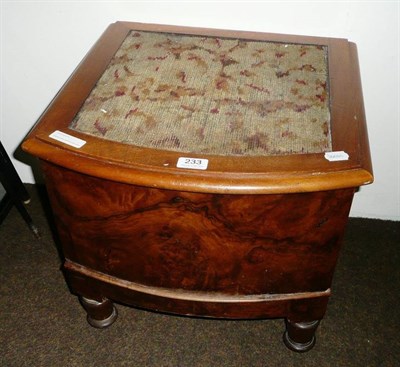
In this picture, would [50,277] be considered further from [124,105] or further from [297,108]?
[297,108]

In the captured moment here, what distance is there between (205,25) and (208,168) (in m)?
0.61

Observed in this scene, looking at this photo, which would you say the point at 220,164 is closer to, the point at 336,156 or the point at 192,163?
the point at 192,163

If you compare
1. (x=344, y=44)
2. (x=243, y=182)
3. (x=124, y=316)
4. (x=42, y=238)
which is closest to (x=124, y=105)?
(x=243, y=182)

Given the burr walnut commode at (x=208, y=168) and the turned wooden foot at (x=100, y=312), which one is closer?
the burr walnut commode at (x=208, y=168)

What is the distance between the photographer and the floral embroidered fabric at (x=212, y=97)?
0.79m

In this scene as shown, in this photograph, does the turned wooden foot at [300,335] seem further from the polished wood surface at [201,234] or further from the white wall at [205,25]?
the white wall at [205,25]

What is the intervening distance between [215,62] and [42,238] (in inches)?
33.9

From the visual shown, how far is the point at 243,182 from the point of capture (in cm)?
71

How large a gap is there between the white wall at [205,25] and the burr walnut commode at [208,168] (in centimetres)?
9

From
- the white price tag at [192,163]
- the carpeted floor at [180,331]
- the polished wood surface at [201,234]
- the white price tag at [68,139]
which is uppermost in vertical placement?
the white price tag at [68,139]

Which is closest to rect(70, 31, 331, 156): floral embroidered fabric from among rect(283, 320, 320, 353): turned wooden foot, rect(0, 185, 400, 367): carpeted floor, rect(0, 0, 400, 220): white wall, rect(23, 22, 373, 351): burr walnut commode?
rect(23, 22, 373, 351): burr walnut commode

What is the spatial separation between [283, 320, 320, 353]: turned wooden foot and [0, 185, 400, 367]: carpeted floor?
3cm

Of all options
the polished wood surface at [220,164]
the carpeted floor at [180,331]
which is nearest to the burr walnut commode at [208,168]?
the polished wood surface at [220,164]

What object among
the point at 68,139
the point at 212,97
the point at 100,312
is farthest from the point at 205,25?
the point at 100,312
